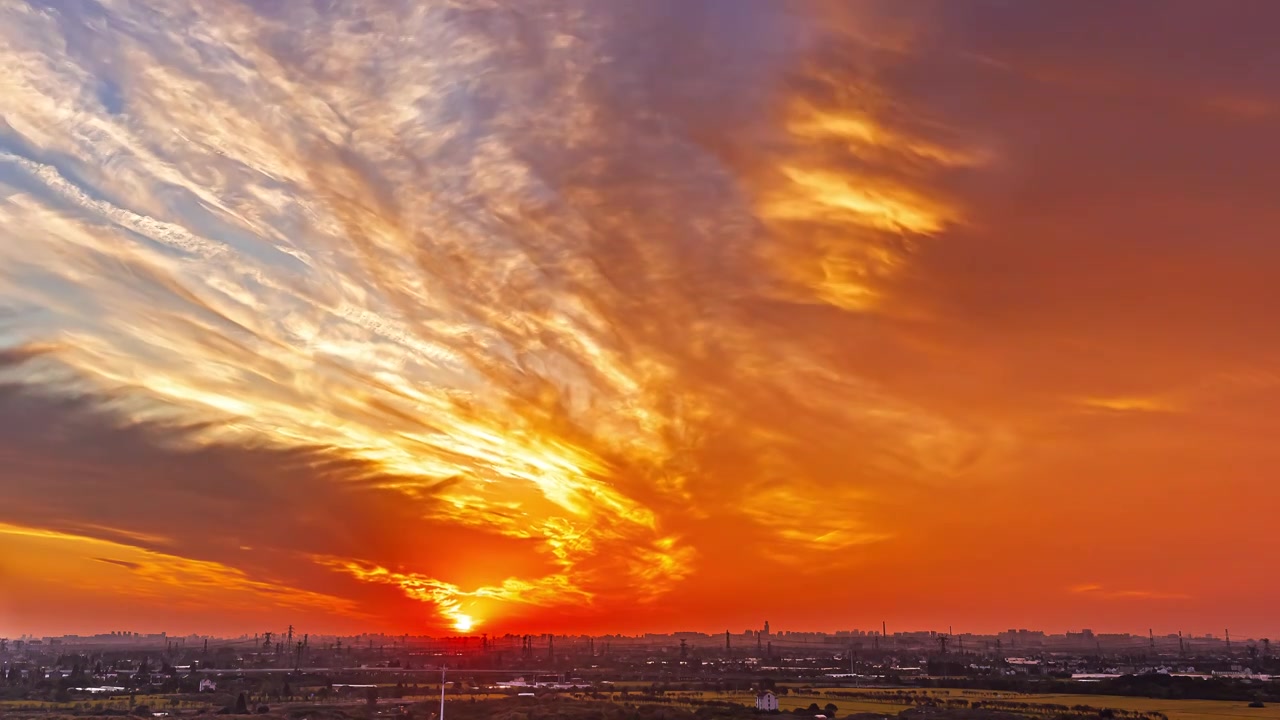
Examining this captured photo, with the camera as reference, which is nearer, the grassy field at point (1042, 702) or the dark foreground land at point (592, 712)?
the dark foreground land at point (592, 712)

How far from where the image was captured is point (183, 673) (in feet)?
530

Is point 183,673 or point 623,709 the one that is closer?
point 623,709

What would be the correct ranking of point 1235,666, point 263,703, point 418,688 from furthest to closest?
point 1235,666, point 418,688, point 263,703

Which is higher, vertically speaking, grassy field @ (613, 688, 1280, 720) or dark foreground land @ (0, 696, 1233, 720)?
dark foreground land @ (0, 696, 1233, 720)

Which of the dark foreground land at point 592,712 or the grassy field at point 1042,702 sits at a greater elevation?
the dark foreground land at point 592,712

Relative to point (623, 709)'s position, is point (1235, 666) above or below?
below

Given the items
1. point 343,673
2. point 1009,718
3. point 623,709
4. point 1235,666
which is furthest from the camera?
point 1235,666

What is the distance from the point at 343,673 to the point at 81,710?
7989 centimetres

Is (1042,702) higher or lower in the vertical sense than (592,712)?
lower

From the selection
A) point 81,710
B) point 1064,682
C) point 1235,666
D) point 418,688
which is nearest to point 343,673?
point 418,688

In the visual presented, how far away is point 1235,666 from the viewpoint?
613 ft

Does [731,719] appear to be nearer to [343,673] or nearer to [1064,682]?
[1064,682]

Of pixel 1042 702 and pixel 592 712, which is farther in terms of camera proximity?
pixel 1042 702

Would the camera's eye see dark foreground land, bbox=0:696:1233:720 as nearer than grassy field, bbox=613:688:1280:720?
Yes
